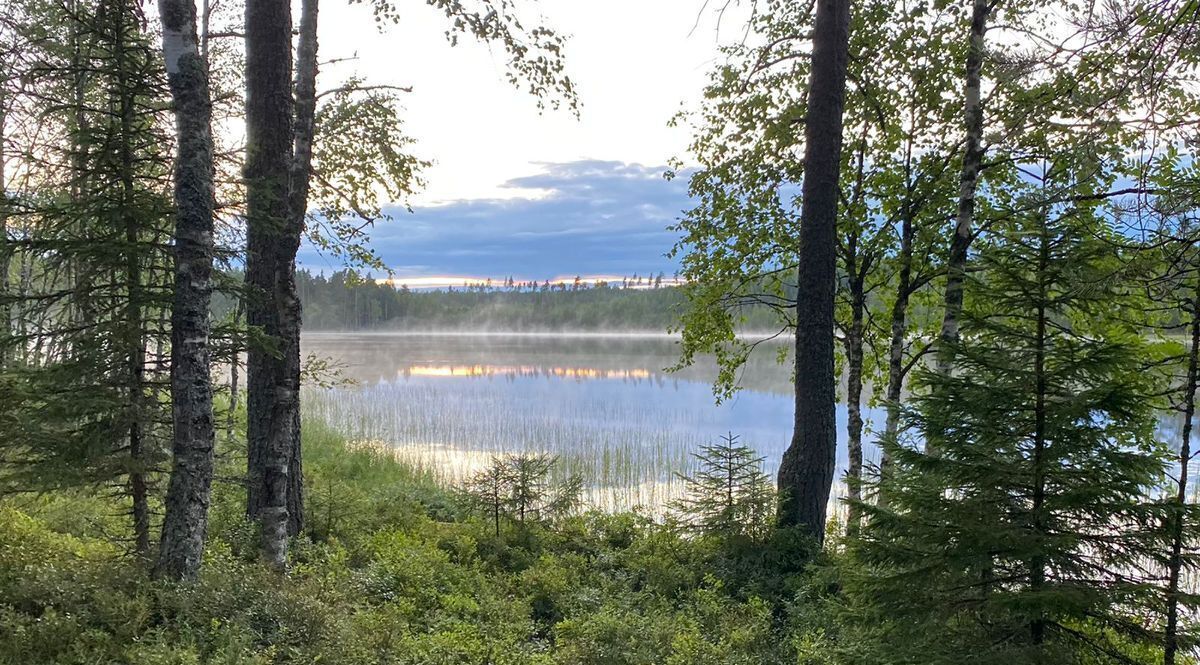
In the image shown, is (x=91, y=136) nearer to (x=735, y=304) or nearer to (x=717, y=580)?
(x=717, y=580)

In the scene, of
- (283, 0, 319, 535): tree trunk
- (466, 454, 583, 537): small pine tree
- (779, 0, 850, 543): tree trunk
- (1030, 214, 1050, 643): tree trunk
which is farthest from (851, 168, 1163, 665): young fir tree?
(283, 0, 319, 535): tree trunk

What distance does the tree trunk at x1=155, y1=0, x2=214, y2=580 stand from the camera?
→ 468 centimetres

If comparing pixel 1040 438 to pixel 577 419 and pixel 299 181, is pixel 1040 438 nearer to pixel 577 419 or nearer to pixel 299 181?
pixel 299 181

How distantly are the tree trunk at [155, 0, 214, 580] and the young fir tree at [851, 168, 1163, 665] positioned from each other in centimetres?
490

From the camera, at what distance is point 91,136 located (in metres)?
4.62

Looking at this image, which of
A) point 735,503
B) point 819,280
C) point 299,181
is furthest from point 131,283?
point 819,280

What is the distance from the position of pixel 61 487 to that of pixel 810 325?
7697 millimetres

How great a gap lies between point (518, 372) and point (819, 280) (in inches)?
1331

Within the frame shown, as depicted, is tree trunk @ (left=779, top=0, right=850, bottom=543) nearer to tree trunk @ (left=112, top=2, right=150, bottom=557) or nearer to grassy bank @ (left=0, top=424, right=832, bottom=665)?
grassy bank @ (left=0, top=424, right=832, bottom=665)

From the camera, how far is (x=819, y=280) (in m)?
8.02

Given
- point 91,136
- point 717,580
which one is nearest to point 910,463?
point 717,580

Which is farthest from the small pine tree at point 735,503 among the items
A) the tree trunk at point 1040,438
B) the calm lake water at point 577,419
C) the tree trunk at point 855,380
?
the tree trunk at point 1040,438

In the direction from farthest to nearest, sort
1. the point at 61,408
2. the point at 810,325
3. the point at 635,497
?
1. the point at 635,497
2. the point at 810,325
3. the point at 61,408

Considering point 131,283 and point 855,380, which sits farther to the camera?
point 855,380
